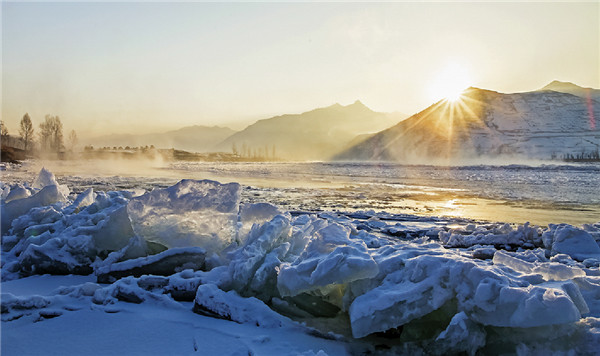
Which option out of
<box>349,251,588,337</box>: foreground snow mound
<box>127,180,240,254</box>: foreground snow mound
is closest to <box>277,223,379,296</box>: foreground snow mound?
<box>349,251,588,337</box>: foreground snow mound

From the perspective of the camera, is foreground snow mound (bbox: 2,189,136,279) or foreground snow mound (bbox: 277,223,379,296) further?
foreground snow mound (bbox: 2,189,136,279)

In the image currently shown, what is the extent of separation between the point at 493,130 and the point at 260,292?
101m

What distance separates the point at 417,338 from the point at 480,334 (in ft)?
1.64

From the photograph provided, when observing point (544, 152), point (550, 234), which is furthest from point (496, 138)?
point (550, 234)

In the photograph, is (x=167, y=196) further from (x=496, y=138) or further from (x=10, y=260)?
(x=496, y=138)

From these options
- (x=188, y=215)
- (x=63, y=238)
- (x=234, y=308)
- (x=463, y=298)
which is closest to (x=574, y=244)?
(x=463, y=298)

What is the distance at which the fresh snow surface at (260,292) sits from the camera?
3439 mm

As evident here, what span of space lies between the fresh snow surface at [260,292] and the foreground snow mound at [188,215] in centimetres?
1

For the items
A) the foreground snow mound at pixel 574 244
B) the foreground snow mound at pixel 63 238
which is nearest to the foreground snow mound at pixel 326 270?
the foreground snow mound at pixel 63 238

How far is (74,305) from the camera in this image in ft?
14.0

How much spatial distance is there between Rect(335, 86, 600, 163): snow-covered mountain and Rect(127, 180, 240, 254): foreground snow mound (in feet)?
254

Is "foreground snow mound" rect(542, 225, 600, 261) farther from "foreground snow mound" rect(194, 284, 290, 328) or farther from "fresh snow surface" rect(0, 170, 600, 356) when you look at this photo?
"foreground snow mound" rect(194, 284, 290, 328)

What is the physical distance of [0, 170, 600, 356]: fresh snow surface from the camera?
11.3ft

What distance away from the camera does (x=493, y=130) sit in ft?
315
